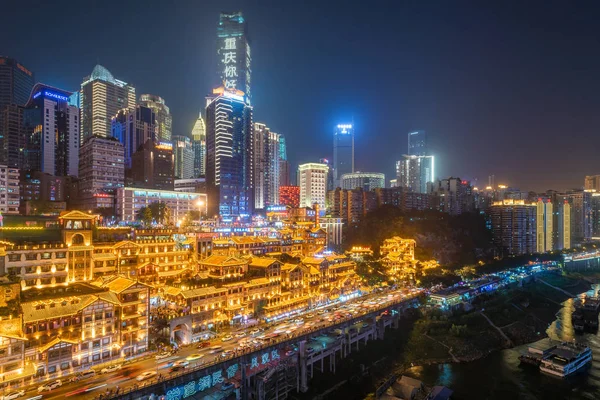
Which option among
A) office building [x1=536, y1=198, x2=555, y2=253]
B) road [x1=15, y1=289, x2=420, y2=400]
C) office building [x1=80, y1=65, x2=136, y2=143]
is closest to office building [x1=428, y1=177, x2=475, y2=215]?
office building [x1=536, y1=198, x2=555, y2=253]

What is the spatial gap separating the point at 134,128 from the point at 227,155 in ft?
163

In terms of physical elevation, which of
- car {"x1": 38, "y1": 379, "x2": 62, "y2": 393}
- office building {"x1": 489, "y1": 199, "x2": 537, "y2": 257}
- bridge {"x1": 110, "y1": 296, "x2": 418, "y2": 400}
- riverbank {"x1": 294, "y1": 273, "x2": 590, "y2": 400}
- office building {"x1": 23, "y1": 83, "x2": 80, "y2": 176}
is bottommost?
riverbank {"x1": 294, "y1": 273, "x2": 590, "y2": 400}

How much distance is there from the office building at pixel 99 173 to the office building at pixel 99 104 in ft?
249

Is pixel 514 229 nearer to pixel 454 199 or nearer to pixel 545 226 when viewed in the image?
pixel 545 226

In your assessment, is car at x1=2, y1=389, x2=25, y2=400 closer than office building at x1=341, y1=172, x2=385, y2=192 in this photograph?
Yes

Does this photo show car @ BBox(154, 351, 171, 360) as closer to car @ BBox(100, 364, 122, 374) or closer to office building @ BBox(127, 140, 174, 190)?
car @ BBox(100, 364, 122, 374)

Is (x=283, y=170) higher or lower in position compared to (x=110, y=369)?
higher

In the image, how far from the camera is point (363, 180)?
180m

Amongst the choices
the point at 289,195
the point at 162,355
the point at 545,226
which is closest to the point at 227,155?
the point at 289,195

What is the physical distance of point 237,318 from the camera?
164 ft

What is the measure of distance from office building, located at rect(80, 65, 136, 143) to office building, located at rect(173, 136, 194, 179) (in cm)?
2920

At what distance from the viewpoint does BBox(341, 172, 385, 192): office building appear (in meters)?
179

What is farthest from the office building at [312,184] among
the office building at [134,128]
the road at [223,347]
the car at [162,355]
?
the car at [162,355]

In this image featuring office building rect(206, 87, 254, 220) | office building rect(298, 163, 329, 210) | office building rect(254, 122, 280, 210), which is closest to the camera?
office building rect(206, 87, 254, 220)
